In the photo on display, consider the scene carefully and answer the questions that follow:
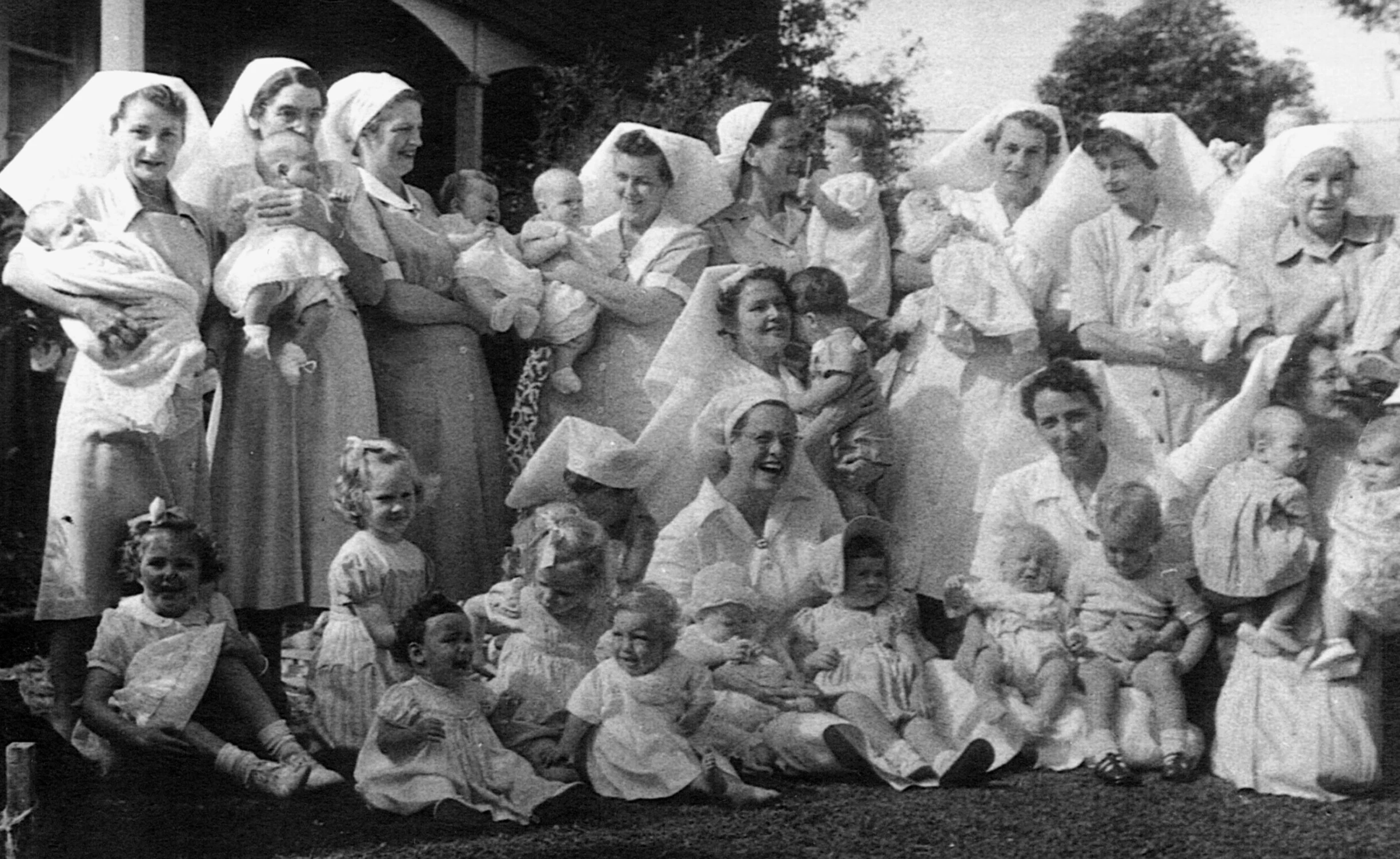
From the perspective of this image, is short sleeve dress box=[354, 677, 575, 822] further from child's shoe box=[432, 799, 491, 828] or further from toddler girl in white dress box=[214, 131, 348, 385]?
toddler girl in white dress box=[214, 131, 348, 385]

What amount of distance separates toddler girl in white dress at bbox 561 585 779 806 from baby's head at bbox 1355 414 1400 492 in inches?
69.0

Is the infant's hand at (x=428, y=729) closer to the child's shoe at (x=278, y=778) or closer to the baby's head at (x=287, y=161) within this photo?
the child's shoe at (x=278, y=778)

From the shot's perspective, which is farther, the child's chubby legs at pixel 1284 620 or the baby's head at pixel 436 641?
the child's chubby legs at pixel 1284 620

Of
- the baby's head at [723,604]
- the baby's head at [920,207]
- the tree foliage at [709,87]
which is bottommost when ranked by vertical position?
the baby's head at [723,604]

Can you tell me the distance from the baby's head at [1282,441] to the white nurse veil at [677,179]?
1.68 m

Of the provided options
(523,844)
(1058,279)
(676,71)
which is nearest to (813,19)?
(676,71)

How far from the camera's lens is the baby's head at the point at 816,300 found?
6527 mm

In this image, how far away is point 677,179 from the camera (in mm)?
6699

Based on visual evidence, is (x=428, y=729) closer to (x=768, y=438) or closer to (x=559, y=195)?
(x=768, y=438)

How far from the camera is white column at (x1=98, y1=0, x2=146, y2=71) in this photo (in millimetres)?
6164

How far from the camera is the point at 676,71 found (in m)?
6.67

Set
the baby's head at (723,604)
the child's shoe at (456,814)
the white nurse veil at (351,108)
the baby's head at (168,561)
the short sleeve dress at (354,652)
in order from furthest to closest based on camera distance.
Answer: the white nurse veil at (351,108) → the baby's head at (723,604) → the short sleeve dress at (354,652) → the baby's head at (168,561) → the child's shoe at (456,814)

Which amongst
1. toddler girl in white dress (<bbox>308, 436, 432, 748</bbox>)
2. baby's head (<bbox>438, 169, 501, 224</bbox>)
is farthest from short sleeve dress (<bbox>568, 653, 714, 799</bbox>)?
baby's head (<bbox>438, 169, 501, 224</bbox>)

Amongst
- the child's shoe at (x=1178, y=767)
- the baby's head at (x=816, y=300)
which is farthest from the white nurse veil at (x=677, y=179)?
the child's shoe at (x=1178, y=767)
